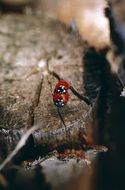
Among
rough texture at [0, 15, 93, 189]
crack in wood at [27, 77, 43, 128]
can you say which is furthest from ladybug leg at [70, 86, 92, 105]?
crack in wood at [27, 77, 43, 128]

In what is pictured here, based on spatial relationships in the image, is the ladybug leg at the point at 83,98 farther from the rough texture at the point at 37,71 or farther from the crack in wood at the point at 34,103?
the crack in wood at the point at 34,103

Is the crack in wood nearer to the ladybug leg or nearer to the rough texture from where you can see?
the rough texture

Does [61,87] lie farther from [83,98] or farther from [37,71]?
[37,71]

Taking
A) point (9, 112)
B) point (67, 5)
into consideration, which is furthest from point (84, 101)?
point (67, 5)

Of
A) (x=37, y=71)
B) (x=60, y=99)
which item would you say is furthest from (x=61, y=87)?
(x=37, y=71)

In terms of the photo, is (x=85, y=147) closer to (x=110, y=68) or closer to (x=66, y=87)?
(x=66, y=87)

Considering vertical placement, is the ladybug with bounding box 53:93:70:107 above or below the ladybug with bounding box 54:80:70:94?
below

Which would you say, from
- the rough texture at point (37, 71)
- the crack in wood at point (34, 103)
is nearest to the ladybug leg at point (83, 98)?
the rough texture at point (37, 71)
